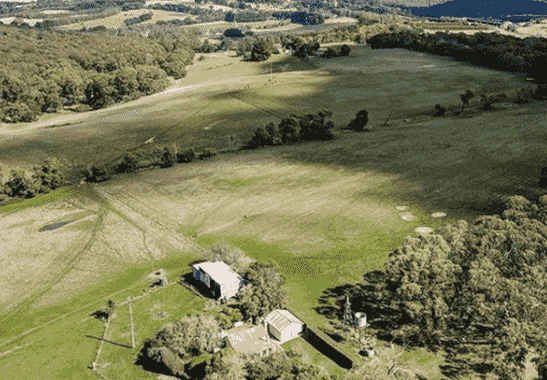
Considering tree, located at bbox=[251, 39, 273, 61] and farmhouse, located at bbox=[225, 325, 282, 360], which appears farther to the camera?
tree, located at bbox=[251, 39, 273, 61]

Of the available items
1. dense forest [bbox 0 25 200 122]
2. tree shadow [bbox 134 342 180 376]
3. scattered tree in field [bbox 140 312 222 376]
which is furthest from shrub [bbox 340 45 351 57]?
tree shadow [bbox 134 342 180 376]

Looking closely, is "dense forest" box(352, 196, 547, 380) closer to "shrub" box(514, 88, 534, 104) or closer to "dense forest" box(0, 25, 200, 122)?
"shrub" box(514, 88, 534, 104)

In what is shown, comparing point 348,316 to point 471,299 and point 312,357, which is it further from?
point 471,299

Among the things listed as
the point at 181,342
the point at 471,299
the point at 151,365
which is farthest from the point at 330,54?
the point at 151,365

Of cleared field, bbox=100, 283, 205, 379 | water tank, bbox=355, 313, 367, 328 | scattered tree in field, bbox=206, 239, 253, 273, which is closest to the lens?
cleared field, bbox=100, 283, 205, 379

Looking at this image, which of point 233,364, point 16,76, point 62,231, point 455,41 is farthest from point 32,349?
point 455,41

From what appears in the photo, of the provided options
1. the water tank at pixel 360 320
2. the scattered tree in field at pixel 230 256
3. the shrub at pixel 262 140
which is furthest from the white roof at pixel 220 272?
the shrub at pixel 262 140
